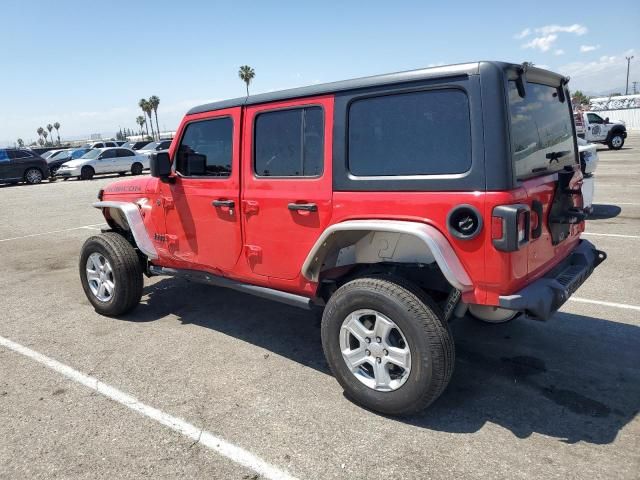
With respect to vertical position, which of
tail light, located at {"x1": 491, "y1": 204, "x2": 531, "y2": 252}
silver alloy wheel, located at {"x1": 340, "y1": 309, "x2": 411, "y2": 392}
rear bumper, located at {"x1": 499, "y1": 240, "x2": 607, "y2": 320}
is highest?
tail light, located at {"x1": 491, "y1": 204, "x2": 531, "y2": 252}

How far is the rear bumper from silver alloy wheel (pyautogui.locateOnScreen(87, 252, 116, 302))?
12.2 feet

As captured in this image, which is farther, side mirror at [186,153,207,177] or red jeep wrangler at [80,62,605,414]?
side mirror at [186,153,207,177]

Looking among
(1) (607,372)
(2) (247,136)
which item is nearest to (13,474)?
(2) (247,136)

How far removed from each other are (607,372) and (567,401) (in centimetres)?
58

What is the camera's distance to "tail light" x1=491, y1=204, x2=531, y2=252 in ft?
8.20

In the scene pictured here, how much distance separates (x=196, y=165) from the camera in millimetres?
4164

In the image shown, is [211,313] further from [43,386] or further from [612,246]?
[612,246]

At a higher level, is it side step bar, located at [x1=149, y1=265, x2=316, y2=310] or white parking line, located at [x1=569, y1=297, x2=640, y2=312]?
side step bar, located at [x1=149, y1=265, x2=316, y2=310]

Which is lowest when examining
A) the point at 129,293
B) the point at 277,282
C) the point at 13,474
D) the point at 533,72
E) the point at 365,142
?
the point at 13,474

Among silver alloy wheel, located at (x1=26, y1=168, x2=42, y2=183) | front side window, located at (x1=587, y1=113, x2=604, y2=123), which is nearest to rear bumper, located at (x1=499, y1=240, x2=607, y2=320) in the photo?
front side window, located at (x1=587, y1=113, x2=604, y2=123)

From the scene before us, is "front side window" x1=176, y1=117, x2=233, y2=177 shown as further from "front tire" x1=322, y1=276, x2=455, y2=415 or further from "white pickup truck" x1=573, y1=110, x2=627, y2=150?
"white pickup truck" x1=573, y1=110, x2=627, y2=150

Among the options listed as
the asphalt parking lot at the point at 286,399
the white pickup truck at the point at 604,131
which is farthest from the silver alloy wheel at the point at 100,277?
the white pickup truck at the point at 604,131

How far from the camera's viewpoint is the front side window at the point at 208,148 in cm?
392

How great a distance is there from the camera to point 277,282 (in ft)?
12.0
